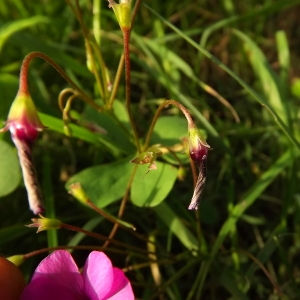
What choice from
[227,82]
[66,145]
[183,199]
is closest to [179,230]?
[183,199]

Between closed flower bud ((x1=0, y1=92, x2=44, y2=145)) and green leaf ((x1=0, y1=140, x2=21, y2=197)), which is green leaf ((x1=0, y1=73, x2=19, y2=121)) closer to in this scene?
green leaf ((x1=0, y1=140, x2=21, y2=197))

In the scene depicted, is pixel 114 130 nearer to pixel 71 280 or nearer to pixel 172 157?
pixel 172 157

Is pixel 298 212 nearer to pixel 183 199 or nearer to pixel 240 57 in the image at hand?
pixel 183 199

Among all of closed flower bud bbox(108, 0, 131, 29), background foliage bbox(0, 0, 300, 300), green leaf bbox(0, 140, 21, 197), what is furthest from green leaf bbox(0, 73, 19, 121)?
closed flower bud bbox(108, 0, 131, 29)

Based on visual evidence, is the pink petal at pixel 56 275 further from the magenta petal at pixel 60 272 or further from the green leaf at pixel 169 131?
the green leaf at pixel 169 131

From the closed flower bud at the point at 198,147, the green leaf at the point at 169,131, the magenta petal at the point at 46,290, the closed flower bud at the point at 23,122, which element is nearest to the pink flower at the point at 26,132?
the closed flower bud at the point at 23,122

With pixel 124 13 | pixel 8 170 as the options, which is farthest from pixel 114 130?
pixel 124 13

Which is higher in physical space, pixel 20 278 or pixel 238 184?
pixel 20 278
